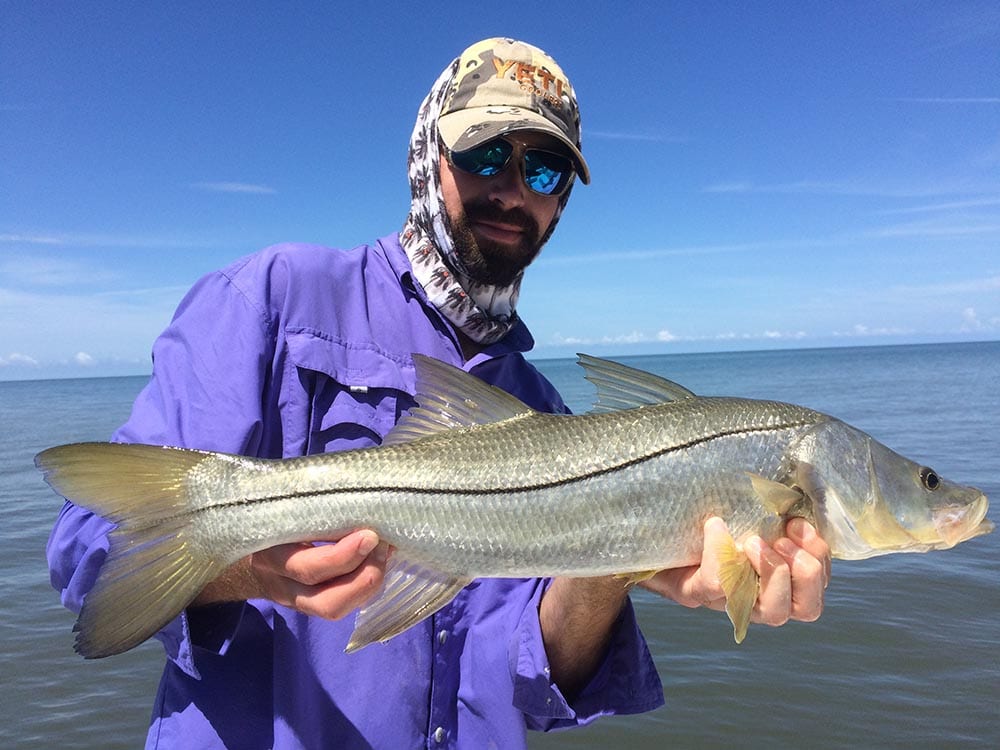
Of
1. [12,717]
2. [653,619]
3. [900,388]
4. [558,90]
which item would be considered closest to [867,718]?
[653,619]

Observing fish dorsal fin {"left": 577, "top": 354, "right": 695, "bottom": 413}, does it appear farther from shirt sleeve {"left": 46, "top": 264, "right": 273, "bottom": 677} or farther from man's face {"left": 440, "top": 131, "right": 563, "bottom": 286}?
shirt sleeve {"left": 46, "top": 264, "right": 273, "bottom": 677}

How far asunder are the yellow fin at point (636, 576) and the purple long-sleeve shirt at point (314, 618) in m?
0.47

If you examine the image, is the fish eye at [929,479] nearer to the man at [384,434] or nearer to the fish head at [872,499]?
the fish head at [872,499]

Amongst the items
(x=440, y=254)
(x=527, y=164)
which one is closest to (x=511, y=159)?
(x=527, y=164)

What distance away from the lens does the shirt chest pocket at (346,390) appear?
8.82 feet

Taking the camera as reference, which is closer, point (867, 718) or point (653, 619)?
point (867, 718)

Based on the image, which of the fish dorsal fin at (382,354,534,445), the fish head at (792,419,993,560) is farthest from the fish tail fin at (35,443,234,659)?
the fish head at (792,419,993,560)

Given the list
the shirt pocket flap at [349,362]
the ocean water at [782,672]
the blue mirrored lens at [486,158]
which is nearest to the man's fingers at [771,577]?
the shirt pocket flap at [349,362]

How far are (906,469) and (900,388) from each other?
45.6m

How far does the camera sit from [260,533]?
85.1 inches

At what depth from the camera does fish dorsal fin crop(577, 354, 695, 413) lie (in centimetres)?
265

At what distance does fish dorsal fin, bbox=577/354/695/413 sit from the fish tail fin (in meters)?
1.42

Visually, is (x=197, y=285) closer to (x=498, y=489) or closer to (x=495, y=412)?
(x=495, y=412)

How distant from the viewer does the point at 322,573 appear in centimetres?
210
